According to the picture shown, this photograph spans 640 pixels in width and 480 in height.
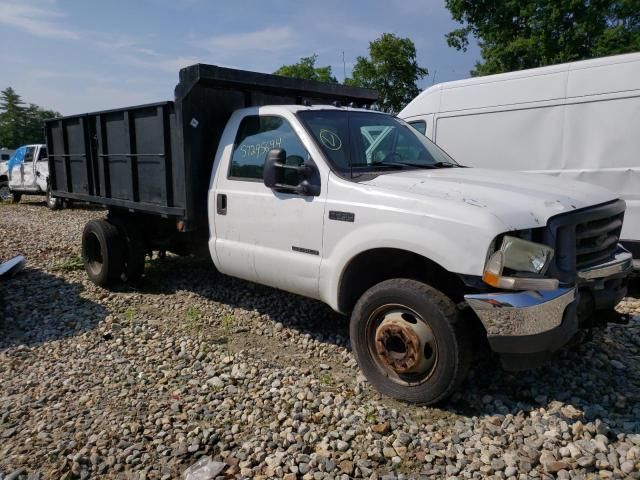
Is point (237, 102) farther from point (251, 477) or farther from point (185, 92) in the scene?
point (251, 477)

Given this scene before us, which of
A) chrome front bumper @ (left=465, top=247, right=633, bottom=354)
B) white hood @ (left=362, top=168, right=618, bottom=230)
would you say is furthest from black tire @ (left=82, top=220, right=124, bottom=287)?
chrome front bumper @ (left=465, top=247, right=633, bottom=354)

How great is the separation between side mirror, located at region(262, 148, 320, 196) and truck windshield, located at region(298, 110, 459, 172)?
0.66ft

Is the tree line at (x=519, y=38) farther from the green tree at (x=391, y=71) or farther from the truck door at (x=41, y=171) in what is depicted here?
the truck door at (x=41, y=171)

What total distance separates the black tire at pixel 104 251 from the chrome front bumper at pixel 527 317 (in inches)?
175

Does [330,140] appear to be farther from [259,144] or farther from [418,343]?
[418,343]

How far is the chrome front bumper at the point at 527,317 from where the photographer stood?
2.80m

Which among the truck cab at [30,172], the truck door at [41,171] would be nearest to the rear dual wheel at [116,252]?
the truck cab at [30,172]

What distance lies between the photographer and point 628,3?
18.0 metres

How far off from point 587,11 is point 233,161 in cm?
1999

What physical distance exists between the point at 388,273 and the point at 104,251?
3.74m

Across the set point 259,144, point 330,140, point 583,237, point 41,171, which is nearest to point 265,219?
point 259,144

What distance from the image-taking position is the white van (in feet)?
17.7

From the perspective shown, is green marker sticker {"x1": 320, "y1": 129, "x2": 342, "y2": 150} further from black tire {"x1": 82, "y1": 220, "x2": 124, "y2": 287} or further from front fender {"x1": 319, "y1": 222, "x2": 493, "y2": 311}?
black tire {"x1": 82, "y1": 220, "x2": 124, "y2": 287}

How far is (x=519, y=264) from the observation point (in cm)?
287
